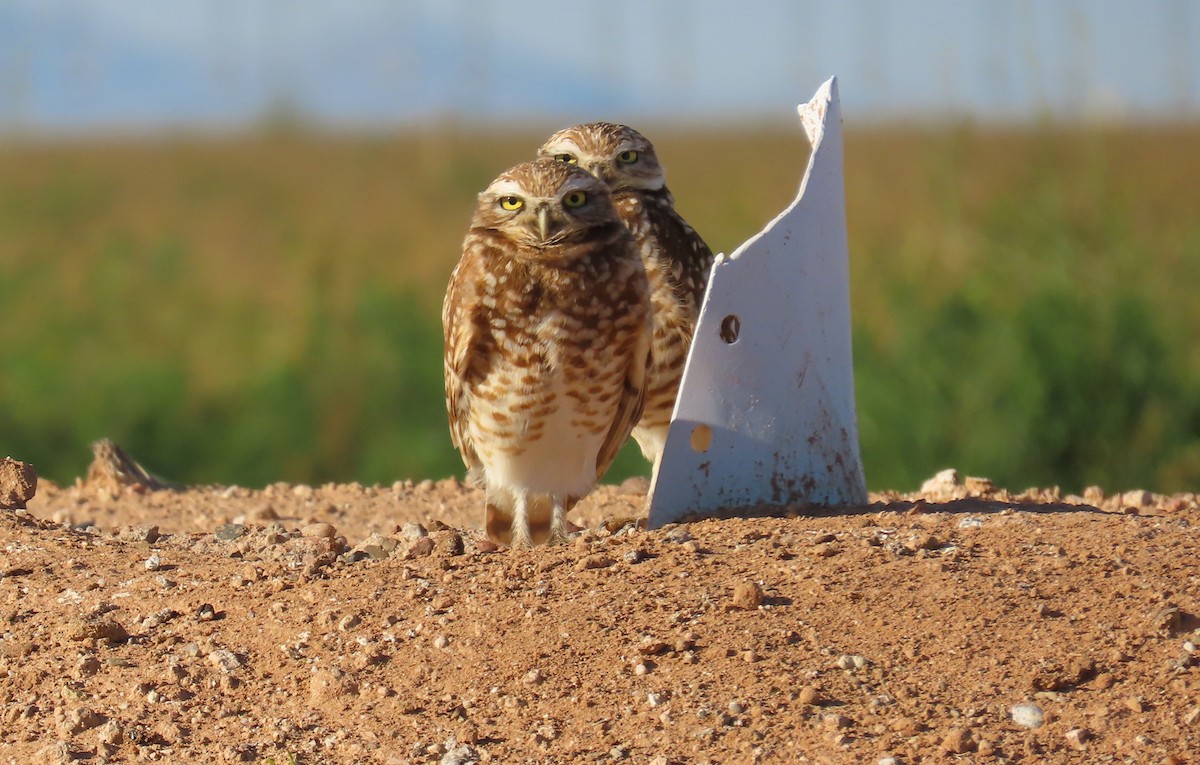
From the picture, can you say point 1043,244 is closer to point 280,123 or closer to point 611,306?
point 611,306

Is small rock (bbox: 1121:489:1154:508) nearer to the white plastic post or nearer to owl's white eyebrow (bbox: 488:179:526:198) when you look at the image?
the white plastic post

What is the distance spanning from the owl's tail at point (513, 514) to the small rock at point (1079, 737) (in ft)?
6.78

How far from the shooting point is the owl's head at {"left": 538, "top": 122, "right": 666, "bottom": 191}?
4.71 meters

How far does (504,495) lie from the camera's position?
4.54 meters

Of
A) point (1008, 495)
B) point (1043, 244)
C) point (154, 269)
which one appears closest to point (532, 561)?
point (1008, 495)

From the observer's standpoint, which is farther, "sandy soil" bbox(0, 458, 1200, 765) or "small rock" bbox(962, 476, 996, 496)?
"small rock" bbox(962, 476, 996, 496)

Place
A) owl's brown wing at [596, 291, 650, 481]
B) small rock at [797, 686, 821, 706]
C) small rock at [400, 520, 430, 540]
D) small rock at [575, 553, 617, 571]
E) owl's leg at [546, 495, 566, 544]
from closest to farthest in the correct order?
small rock at [797, 686, 821, 706] → small rock at [575, 553, 617, 571] → small rock at [400, 520, 430, 540] → owl's brown wing at [596, 291, 650, 481] → owl's leg at [546, 495, 566, 544]

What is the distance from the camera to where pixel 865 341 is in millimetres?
9648

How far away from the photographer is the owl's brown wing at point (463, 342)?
4152 mm

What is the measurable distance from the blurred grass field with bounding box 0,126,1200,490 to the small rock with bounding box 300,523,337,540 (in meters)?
5.10

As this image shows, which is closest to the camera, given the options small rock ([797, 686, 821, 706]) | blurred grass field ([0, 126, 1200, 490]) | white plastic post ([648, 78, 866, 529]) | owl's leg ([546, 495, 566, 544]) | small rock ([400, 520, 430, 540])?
small rock ([797, 686, 821, 706])

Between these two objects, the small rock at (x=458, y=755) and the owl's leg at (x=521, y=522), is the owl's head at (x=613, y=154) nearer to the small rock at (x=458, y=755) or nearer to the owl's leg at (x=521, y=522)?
the owl's leg at (x=521, y=522)

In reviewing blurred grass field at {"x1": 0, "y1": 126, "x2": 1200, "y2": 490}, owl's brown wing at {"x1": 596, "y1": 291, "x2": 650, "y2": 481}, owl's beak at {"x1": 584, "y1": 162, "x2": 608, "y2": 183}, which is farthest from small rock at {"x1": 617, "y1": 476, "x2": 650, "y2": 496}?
blurred grass field at {"x1": 0, "y1": 126, "x2": 1200, "y2": 490}

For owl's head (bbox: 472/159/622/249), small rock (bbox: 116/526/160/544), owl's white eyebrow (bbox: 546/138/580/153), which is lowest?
small rock (bbox: 116/526/160/544)
